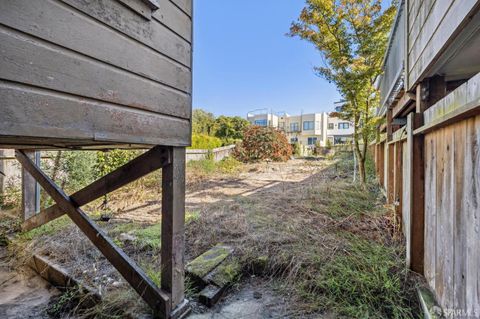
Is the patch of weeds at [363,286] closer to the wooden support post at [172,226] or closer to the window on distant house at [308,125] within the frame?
the wooden support post at [172,226]

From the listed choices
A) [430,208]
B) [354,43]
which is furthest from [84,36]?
[354,43]

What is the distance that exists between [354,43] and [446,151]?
450 cm

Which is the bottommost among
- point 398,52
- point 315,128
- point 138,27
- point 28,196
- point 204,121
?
Result: point 28,196

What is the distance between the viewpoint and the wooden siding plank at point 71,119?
88 cm

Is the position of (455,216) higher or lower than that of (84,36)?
lower

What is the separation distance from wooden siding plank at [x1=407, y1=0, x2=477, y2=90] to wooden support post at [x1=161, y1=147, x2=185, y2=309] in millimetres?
1767

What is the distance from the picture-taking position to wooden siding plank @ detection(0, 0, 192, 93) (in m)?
0.89

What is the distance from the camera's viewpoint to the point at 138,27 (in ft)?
4.67

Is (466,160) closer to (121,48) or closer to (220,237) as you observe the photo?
(121,48)

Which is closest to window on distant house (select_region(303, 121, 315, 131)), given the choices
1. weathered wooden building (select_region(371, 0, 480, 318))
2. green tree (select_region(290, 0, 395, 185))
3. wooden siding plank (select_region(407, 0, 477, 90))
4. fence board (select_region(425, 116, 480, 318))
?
green tree (select_region(290, 0, 395, 185))

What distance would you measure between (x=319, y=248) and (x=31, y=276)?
3.06 meters

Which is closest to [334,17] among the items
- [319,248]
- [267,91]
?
[319,248]

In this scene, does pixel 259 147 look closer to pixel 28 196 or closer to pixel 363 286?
pixel 28 196

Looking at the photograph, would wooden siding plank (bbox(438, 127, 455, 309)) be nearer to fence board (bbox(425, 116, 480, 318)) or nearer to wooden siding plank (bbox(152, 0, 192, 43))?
fence board (bbox(425, 116, 480, 318))
